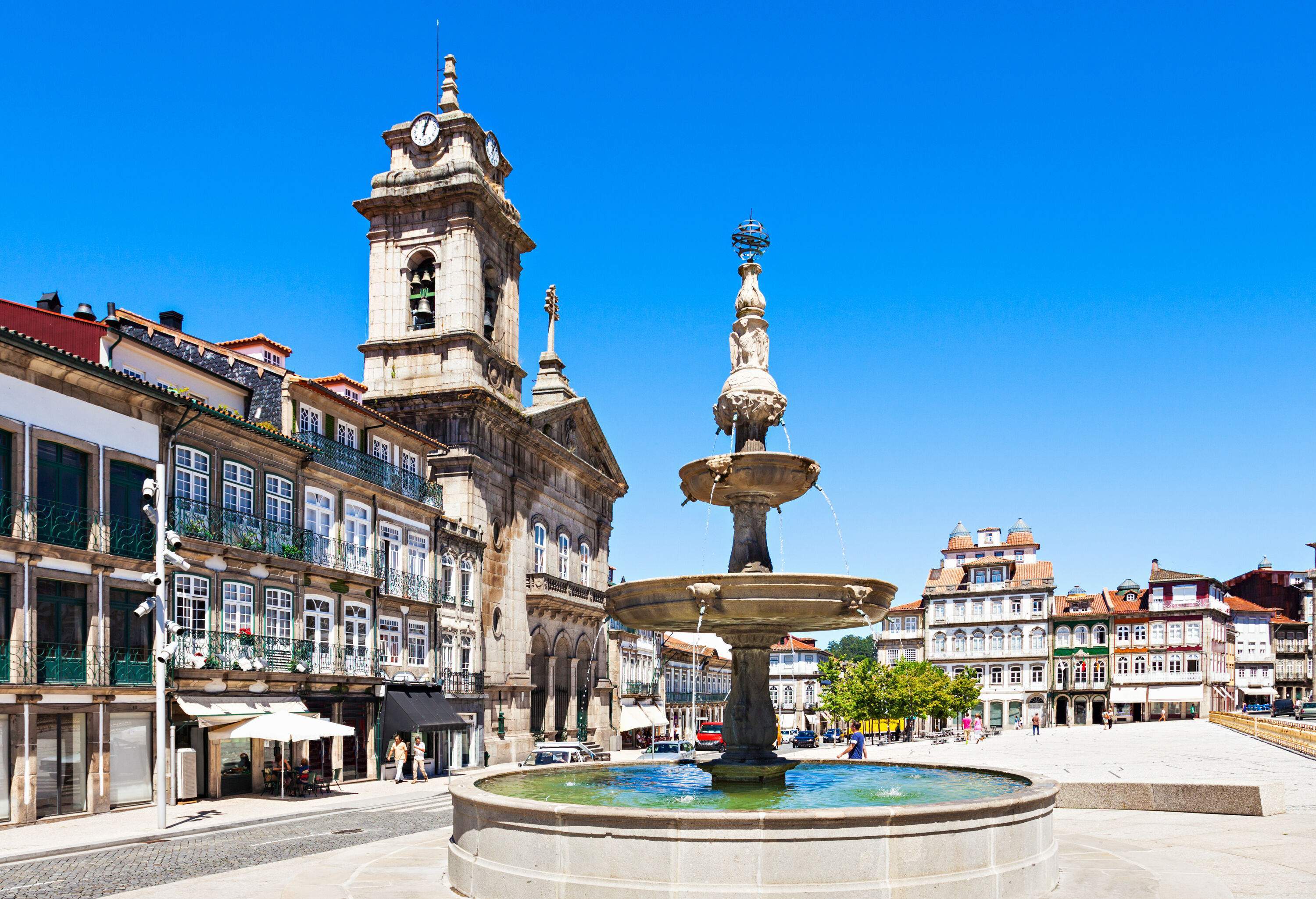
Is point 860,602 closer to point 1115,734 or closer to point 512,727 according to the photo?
point 512,727

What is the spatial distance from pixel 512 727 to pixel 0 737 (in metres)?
25.7

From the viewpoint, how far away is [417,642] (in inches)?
1592

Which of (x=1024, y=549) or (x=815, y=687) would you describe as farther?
(x=815, y=687)

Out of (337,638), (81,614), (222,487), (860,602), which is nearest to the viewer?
(860,602)

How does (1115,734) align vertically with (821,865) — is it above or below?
below

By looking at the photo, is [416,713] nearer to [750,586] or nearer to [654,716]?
[750,586]

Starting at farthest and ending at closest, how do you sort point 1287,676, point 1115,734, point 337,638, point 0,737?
point 1287,676, point 1115,734, point 337,638, point 0,737

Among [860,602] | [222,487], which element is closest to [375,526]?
[222,487]

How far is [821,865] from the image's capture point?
1044cm

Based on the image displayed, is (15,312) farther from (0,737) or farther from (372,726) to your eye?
(372,726)

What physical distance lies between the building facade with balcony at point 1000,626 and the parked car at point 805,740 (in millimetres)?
41000

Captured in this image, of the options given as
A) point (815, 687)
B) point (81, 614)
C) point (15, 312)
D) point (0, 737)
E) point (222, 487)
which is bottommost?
point (815, 687)

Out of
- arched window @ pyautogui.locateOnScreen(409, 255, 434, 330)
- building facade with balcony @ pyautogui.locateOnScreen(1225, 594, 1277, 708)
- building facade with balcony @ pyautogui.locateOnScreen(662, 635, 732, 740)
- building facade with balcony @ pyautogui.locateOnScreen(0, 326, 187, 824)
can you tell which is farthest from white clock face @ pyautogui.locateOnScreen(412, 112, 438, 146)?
building facade with balcony @ pyautogui.locateOnScreen(1225, 594, 1277, 708)

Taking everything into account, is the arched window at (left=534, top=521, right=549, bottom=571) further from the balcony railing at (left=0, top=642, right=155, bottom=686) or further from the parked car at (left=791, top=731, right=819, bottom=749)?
the balcony railing at (left=0, top=642, right=155, bottom=686)
